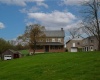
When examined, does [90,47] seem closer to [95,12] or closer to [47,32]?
[47,32]

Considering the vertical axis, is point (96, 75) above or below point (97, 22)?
below

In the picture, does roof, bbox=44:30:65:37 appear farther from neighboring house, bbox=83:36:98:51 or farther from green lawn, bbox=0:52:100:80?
green lawn, bbox=0:52:100:80

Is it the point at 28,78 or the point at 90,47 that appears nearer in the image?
the point at 28,78

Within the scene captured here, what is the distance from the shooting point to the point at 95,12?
6506 cm

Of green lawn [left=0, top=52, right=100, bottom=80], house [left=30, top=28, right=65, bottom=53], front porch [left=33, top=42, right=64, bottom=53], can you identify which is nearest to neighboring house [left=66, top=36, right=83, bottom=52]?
house [left=30, top=28, right=65, bottom=53]

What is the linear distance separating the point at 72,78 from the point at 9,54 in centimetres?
7763

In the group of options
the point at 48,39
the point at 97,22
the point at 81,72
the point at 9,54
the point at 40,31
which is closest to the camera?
the point at 81,72

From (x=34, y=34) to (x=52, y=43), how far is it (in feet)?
44.2

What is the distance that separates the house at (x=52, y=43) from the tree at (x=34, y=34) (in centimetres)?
390

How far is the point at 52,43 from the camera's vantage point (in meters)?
93.4

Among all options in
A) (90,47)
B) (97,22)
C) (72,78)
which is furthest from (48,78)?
(90,47)

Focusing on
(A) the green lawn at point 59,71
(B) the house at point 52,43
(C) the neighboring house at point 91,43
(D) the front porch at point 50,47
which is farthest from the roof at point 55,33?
(A) the green lawn at point 59,71

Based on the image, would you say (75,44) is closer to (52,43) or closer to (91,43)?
(91,43)

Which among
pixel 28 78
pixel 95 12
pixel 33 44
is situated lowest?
pixel 28 78
